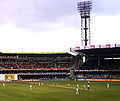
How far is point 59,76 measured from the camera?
10712 centimetres

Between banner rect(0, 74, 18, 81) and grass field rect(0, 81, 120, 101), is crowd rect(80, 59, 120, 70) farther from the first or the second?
grass field rect(0, 81, 120, 101)

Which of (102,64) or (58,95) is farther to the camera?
(102,64)

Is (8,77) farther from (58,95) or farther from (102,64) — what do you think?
(58,95)

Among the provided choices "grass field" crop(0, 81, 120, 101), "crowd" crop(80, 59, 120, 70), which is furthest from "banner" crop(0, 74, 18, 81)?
"grass field" crop(0, 81, 120, 101)

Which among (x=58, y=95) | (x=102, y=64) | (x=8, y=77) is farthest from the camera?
(x=102, y=64)

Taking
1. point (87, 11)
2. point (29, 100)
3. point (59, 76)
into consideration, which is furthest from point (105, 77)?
point (29, 100)

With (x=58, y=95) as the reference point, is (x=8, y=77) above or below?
above

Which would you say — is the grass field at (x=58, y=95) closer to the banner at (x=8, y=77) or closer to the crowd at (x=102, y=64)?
the banner at (x=8, y=77)

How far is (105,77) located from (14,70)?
137ft

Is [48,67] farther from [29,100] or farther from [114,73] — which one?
[29,100]

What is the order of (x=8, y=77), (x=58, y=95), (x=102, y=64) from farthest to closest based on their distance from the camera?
(x=102, y=64)
(x=8, y=77)
(x=58, y=95)

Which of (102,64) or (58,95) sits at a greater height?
(102,64)

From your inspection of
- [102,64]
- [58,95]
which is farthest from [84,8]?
[58,95]

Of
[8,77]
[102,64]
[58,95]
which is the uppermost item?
[102,64]
